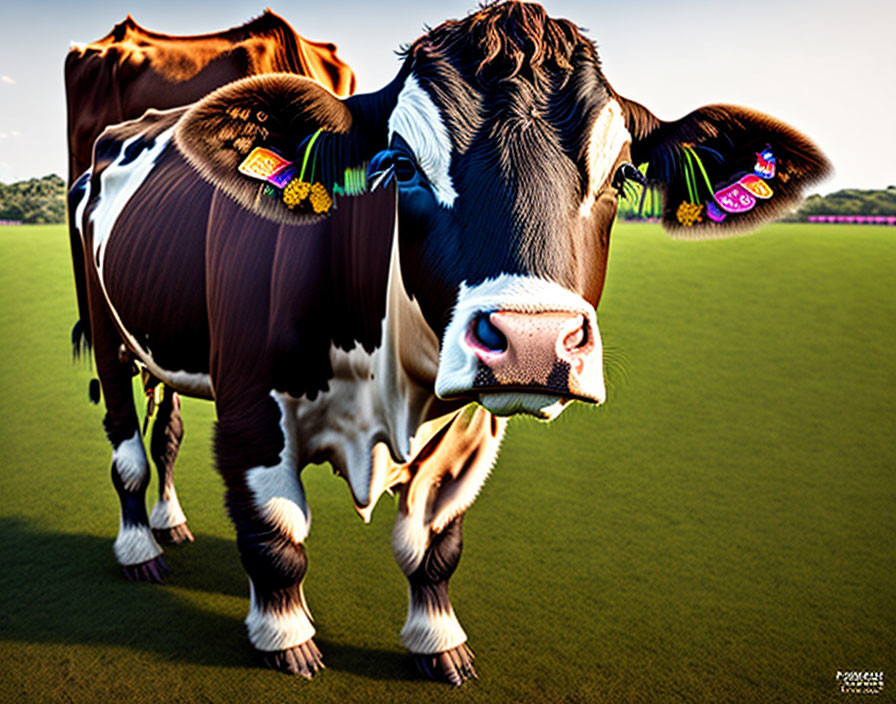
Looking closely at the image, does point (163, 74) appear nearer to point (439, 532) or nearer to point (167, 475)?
point (167, 475)

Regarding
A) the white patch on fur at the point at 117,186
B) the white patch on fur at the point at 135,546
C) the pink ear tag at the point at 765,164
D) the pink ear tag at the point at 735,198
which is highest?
the pink ear tag at the point at 765,164

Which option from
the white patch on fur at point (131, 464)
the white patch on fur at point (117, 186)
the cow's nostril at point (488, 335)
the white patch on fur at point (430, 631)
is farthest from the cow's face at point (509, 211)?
the white patch on fur at point (131, 464)

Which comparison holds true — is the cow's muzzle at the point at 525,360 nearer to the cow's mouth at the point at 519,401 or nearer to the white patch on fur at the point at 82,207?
the cow's mouth at the point at 519,401

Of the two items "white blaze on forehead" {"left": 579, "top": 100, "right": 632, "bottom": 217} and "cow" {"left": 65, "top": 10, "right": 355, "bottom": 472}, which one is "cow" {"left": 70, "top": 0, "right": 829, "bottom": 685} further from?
"cow" {"left": 65, "top": 10, "right": 355, "bottom": 472}

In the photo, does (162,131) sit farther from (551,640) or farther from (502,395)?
(551,640)

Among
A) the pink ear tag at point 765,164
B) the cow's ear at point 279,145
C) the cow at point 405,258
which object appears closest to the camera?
the cow at point 405,258

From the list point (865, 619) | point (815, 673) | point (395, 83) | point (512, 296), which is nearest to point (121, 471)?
point (395, 83)

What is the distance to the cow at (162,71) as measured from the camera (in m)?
4.10

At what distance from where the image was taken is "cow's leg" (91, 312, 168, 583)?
364cm

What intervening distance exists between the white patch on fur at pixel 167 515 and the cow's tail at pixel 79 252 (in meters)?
1.05

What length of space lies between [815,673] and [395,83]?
2.72 m

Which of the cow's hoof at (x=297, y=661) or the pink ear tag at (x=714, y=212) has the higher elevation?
the pink ear tag at (x=714, y=212)

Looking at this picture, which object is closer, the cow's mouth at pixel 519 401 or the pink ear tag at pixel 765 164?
the cow's mouth at pixel 519 401

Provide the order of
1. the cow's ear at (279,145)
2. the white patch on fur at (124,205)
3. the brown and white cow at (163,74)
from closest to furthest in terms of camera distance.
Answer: the cow's ear at (279,145) < the white patch on fur at (124,205) < the brown and white cow at (163,74)
